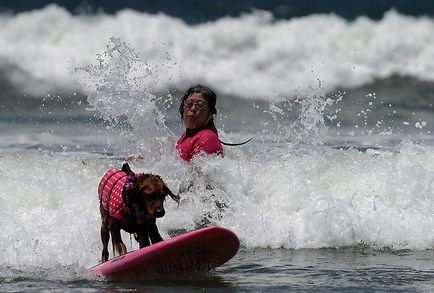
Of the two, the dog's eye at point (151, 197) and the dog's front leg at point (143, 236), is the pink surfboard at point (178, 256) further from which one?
the dog's eye at point (151, 197)

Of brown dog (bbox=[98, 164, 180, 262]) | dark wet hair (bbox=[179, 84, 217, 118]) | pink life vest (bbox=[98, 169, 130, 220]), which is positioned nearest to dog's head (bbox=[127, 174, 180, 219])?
brown dog (bbox=[98, 164, 180, 262])

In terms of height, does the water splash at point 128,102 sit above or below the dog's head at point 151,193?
above

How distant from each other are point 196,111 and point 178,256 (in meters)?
2.03

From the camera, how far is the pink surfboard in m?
5.09

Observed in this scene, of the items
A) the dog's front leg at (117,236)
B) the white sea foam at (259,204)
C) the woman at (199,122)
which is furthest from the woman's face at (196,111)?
the dog's front leg at (117,236)

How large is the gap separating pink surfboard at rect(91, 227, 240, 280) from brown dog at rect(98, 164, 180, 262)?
0.61ft

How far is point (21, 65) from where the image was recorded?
920 inches

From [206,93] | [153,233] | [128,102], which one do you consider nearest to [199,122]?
[206,93]

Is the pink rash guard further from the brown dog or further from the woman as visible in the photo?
the brown dog

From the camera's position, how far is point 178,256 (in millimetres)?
5219

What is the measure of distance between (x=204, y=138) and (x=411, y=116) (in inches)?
494

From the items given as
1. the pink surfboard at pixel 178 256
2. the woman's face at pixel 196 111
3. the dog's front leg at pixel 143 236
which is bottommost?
the pink surfboard at pixel 178 256

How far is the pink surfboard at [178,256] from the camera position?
5086mm

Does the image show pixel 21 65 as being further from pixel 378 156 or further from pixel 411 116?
pixel 378 156
